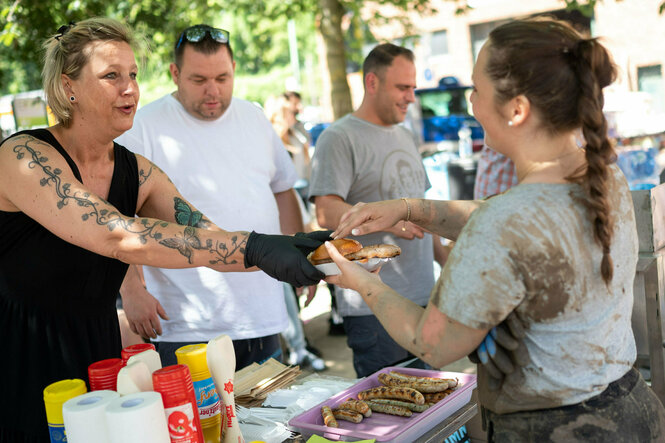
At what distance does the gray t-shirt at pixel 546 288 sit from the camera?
1556mm

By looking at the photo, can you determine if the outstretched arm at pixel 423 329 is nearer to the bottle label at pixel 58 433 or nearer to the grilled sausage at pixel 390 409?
the grilled sausage at pixel 390 409

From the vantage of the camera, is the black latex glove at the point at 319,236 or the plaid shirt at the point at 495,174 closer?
the black latex glove at the point at 319,236

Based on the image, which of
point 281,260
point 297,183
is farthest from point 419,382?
point 297,183

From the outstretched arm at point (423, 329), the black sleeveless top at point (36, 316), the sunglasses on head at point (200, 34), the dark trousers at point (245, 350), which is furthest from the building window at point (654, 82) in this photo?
the black sleeveless top at point (36, 316)

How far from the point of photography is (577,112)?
1624mm

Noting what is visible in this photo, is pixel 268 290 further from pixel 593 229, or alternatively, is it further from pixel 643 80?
pixel 643 80

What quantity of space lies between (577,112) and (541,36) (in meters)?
0.21

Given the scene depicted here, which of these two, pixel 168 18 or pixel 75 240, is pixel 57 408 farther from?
pixel 168 18

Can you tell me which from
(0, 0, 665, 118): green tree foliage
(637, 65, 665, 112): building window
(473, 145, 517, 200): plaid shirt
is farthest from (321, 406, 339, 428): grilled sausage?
(637, 65, 665, 112): building window

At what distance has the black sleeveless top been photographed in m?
2.23

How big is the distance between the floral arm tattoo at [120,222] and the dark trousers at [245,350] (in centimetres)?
126

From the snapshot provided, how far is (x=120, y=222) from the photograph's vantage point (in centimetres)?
216

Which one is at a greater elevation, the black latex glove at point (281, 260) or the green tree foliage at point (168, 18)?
the green tree foliage at point (168, 18)

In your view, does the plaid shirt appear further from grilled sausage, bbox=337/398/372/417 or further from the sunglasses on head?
grilled sausage, bbox=337/398/372/417
